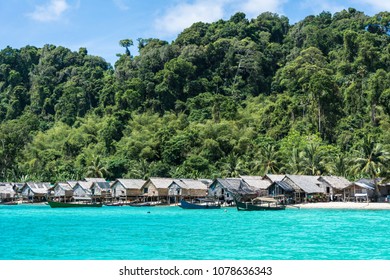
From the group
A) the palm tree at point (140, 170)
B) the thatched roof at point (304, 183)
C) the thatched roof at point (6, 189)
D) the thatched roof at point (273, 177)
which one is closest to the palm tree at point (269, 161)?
the thatched roof at point (273, 177)

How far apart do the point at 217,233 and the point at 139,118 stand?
55.1 m

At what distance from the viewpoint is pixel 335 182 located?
198 ft

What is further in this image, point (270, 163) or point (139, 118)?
point (139, 118)

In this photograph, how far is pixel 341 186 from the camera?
60.5 m

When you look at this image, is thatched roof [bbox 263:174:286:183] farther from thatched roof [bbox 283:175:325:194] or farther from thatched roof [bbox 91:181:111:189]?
thatched roof [bbox 91:181:111:189]

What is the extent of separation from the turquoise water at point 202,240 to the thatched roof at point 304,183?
17163 millimetres

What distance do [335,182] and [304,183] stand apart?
12.1ft

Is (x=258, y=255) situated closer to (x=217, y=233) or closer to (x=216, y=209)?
(x=217, y=233)

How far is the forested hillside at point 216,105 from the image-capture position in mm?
71000

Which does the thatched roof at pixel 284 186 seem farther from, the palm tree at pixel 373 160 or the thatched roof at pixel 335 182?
the palm tree at pixel 373 160

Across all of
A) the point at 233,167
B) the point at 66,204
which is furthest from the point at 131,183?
the point at 233,167

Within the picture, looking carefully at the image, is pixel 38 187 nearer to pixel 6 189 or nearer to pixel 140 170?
pixel 6 189

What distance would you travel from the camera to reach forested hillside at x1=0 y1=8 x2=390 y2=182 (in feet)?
233

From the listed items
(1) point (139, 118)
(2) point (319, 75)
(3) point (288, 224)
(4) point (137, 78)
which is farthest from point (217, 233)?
(4) point (137, 78)
